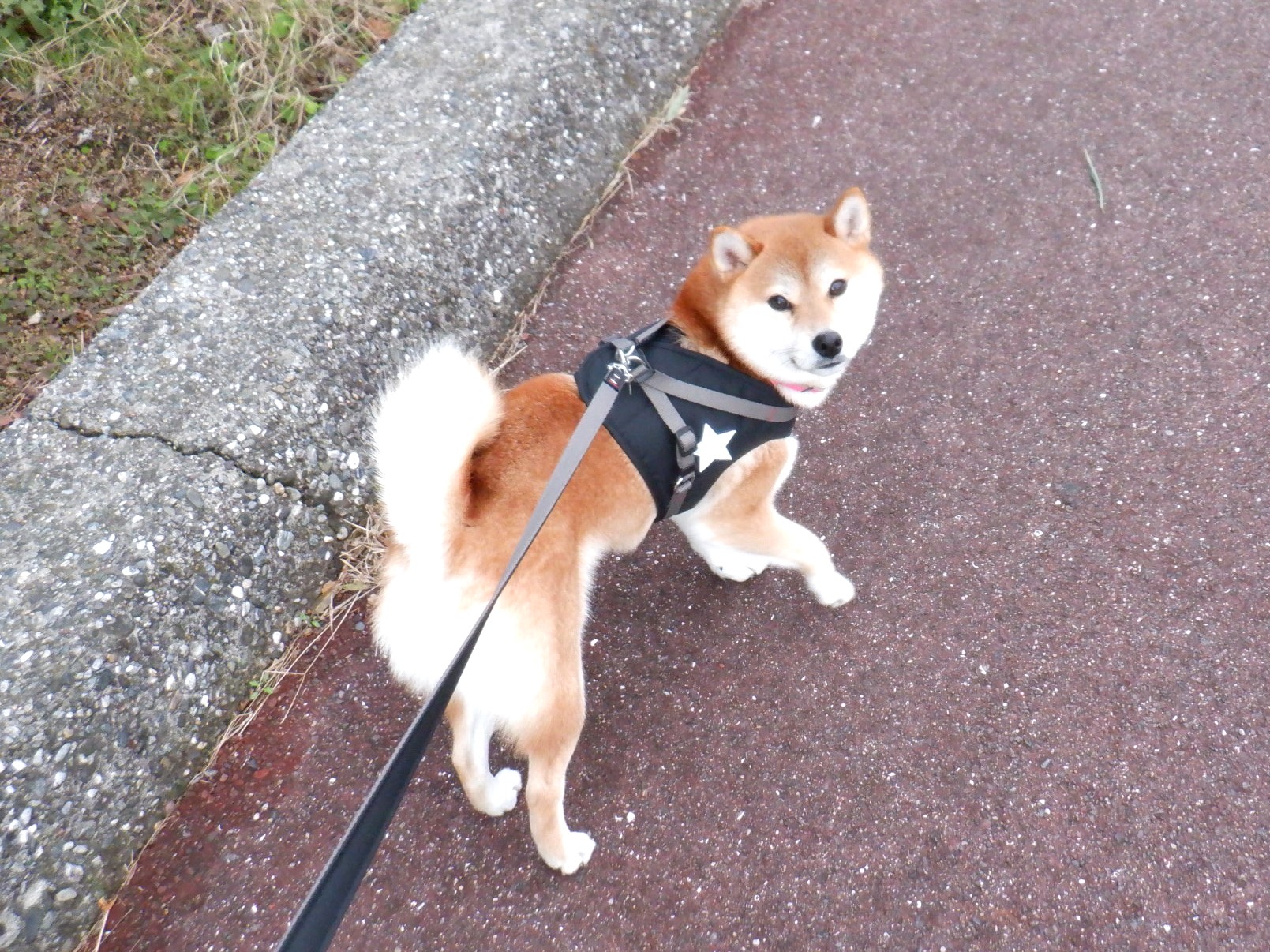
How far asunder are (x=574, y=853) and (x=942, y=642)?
1165 mm

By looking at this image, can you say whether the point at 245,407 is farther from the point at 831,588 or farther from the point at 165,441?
the point at 831,588

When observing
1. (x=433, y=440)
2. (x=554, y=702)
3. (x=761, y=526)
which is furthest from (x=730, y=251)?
(x=554, y=702)

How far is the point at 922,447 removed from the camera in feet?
8.73

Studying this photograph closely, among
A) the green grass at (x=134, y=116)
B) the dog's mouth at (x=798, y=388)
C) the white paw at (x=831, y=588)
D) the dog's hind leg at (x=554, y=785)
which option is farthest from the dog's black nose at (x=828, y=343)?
the green grass at (x=134, y=116)

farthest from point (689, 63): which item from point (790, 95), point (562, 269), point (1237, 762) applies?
point (1237, 762)

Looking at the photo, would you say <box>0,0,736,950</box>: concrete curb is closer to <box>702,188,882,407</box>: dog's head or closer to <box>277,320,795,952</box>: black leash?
<box>277,320,795,952</box>: black leash

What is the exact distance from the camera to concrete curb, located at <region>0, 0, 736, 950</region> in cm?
192

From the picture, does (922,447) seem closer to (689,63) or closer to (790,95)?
(790,95)

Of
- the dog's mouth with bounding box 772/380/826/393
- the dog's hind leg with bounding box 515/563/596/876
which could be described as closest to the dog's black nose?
the dog's mouth with bounding box 772/380/826/393

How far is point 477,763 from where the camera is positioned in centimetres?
201

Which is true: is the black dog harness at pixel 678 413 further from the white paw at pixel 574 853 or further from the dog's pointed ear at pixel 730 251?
the white paw at pixel 574 853

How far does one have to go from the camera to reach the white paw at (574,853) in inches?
79.7

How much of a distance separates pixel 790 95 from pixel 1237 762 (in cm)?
291

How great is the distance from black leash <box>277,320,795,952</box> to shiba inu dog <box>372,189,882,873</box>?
11 cm
